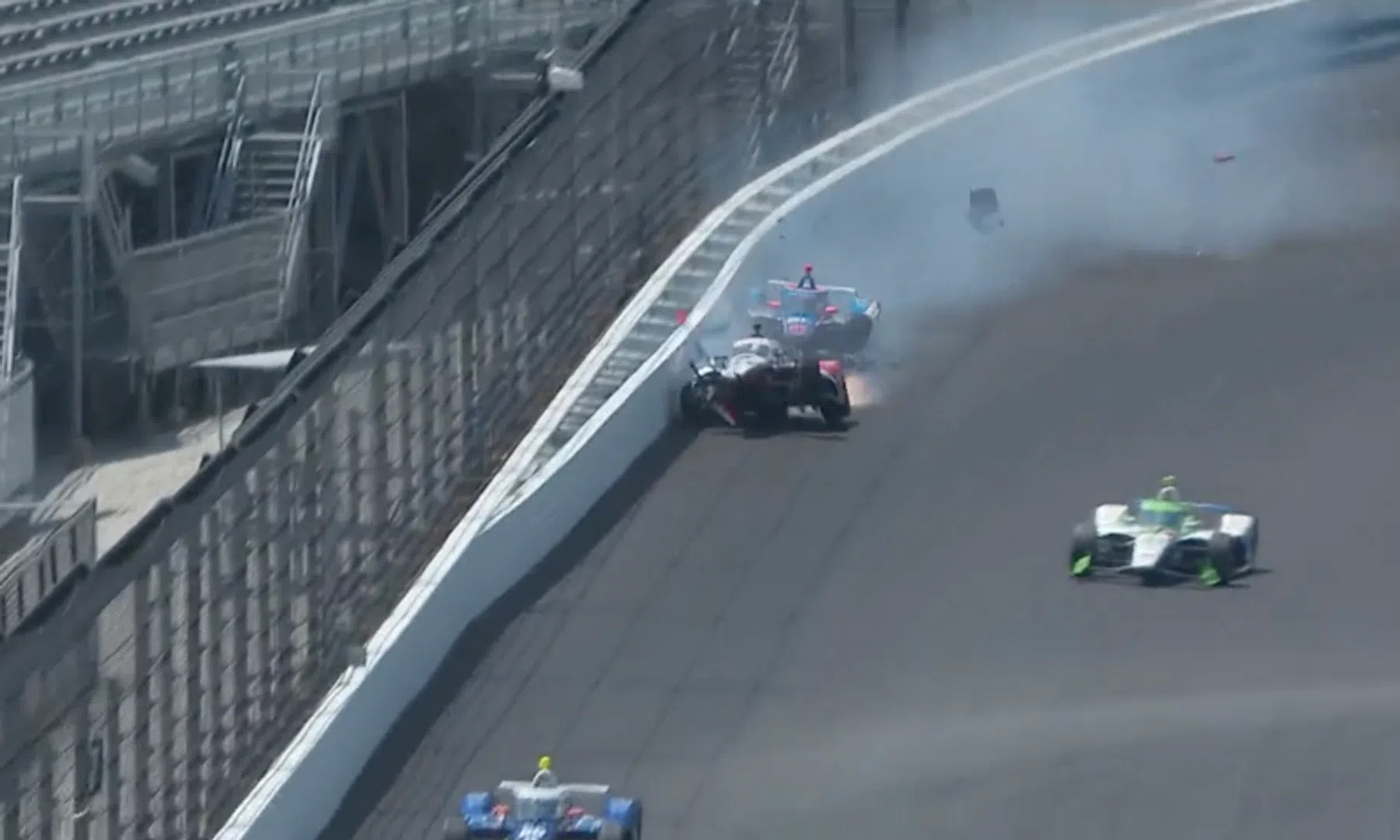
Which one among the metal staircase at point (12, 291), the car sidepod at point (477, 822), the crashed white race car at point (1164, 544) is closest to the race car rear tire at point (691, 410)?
the crashed white race car at point (1164, 544)

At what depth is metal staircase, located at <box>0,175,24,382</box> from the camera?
107 ft

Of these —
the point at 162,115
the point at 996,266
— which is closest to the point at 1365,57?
the point at 996,266

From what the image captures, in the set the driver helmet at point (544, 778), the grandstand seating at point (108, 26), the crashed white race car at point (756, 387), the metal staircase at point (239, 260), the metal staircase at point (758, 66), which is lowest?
the metal staircase at point (239, 260)

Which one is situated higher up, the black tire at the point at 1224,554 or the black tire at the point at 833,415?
the black tire at the point at 833,415

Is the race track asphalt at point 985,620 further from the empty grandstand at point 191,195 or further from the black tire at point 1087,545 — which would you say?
the empty grandstand at point 191,195

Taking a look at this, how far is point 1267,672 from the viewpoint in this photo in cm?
1972

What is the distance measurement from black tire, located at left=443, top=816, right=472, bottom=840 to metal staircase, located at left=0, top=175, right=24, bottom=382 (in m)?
16.8

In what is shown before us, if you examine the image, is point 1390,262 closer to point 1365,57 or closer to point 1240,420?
point 1240,420

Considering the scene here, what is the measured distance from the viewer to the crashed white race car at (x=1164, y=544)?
69.3 ft

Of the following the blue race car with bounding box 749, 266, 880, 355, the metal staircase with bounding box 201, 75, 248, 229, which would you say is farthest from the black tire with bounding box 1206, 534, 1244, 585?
the metal staircase with bounding box 201, 75, 248, 229

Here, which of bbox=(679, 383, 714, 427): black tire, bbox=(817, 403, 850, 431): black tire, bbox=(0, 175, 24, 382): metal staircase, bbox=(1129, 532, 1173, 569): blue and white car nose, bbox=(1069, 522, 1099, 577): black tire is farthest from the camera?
bbox=(0, 175, 24, 382): metal staircase

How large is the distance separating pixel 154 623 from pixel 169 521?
2.14 feet

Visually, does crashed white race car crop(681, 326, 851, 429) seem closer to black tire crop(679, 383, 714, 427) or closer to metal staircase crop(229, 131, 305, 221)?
black tire crop(679, 383, 714, 427)

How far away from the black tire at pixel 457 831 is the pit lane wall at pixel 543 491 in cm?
99
